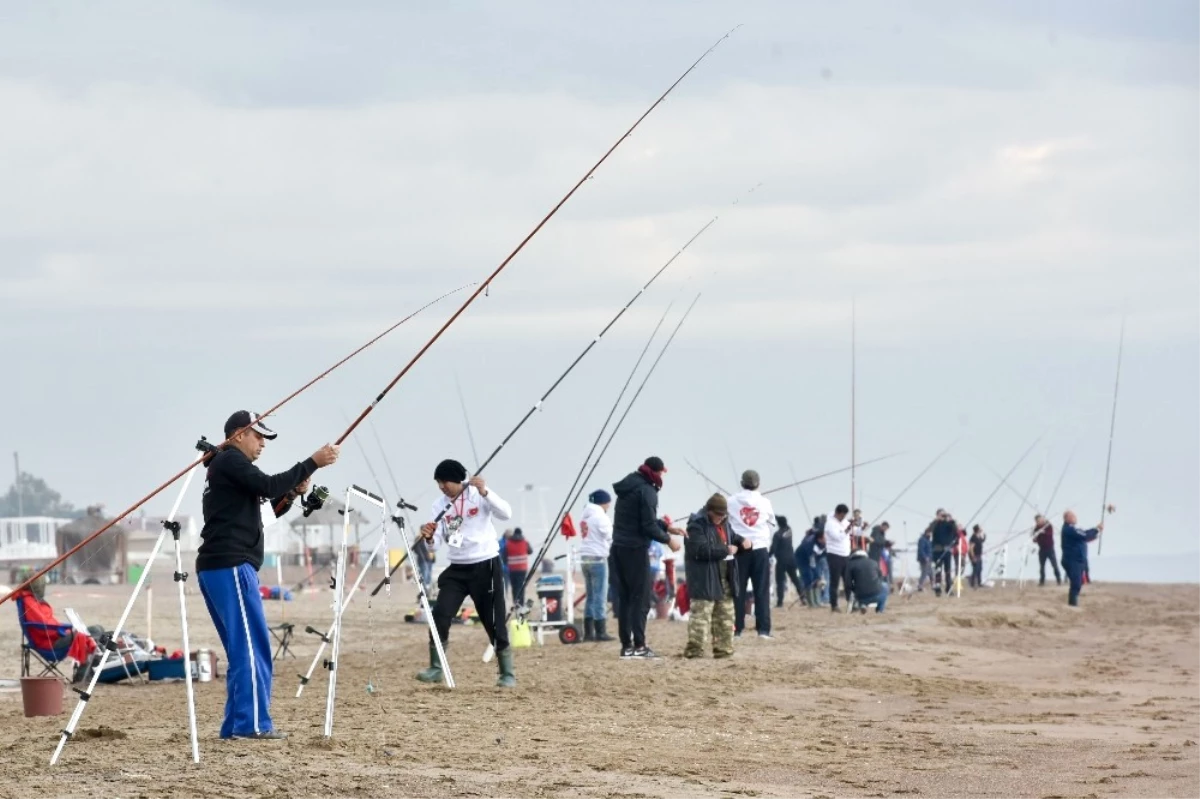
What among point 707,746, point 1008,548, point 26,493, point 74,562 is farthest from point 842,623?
point 26,493

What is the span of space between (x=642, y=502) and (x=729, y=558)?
3.29ft

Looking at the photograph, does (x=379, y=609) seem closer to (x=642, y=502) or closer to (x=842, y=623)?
(x=842, y=623)

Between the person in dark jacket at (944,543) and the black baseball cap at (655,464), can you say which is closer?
the black baseball cap at (655,464)

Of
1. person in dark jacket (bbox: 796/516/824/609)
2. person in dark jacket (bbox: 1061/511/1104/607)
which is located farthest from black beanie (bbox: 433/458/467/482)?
person in dark jacket (bbox: 1061/511/1104/607)

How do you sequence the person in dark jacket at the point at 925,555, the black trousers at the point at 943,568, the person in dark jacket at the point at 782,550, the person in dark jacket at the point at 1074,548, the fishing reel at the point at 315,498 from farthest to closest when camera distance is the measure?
the person in dark jacket at the point at 925,555 < the black trousers at the point at 943,568 < the person in dark jacket at the point at 1074,548 < the person in dark jacket at the point at 782,550 < the fishing reel at the point at 315,498

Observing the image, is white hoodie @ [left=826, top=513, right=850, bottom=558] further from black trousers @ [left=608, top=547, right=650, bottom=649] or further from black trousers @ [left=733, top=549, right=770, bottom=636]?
black trousers @ [left=608, top=547, right=650, bottom=649]

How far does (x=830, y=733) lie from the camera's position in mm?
11664

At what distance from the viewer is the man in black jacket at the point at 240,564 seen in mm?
9164

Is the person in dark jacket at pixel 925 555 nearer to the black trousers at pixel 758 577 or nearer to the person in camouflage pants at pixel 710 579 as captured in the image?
the black trousers at pixel 758 577

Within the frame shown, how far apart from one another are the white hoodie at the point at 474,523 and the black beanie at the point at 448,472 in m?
0.11

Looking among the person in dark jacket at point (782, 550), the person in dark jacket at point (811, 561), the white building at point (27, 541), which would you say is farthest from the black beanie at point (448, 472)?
the white building at point (27, 541)

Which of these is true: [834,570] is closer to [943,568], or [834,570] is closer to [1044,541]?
[943,568]

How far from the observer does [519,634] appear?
Result: 18.8m

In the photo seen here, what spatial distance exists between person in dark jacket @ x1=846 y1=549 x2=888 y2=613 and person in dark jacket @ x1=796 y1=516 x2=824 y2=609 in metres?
2.55
